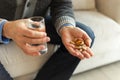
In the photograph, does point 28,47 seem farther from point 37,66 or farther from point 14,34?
point 37,66

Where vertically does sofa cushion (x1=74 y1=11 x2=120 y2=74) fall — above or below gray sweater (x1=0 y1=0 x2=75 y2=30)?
below

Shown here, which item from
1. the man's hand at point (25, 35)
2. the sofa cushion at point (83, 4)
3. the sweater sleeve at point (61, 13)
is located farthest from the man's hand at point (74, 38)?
the sofa cushion at point (83, 4)

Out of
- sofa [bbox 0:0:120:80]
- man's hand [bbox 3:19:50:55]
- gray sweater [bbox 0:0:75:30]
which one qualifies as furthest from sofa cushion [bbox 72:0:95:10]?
man's hand [bbox 3:19:50:55]

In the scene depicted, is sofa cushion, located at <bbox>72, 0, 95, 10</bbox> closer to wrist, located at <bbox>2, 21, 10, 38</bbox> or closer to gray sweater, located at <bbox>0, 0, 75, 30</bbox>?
gray sweater, located at <bbox>0, 0, 75, 30</bbox>

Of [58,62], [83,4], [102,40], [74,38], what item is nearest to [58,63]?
[58,62]

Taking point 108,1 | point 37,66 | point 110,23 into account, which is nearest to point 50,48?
point 37,66
